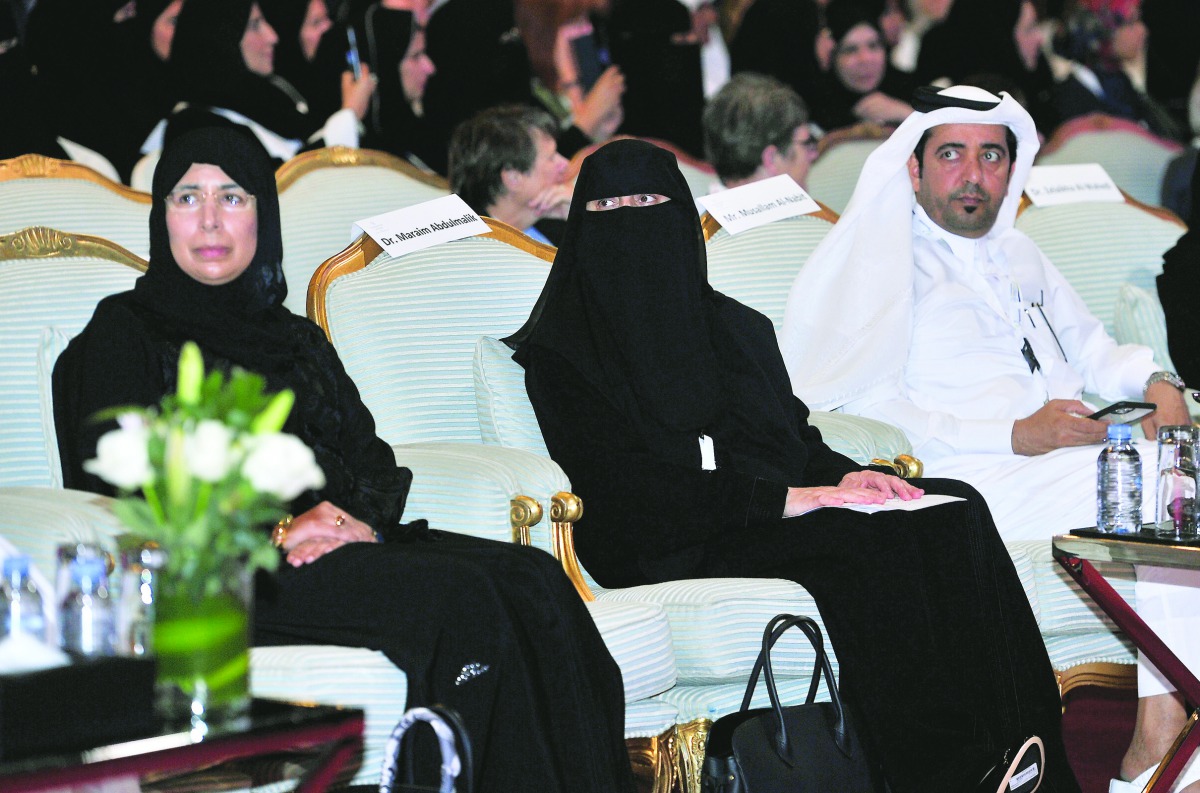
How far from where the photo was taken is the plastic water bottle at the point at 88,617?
1.89 metres

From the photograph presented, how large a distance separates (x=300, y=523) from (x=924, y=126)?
7.34 feet

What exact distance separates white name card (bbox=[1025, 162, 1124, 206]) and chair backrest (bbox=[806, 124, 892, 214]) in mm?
859

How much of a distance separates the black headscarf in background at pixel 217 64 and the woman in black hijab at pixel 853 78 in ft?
8.99

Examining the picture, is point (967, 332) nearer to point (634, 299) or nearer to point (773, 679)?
point (634, 299)

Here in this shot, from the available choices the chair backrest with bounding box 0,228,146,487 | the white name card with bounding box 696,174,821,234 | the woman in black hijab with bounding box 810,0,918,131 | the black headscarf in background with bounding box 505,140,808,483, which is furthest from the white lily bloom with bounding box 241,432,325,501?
the woman in black hijab with bounding box 810,0,918,131

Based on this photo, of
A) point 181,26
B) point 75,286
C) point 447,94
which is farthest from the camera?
point 447,94

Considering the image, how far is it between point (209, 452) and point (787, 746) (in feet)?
4.28

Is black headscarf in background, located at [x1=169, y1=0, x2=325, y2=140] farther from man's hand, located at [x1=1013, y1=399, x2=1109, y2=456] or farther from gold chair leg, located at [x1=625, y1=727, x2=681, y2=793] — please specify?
gold chair leg, located at [x1=625, y1=727, x2=681, y2=793]

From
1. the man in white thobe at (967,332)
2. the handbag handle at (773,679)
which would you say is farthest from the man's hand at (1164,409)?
the handbag handle at (773,679)

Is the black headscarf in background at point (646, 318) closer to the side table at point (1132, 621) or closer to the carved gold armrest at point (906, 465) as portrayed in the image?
the carved gold armrest at point (906, 465)

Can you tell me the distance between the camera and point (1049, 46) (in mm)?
8781

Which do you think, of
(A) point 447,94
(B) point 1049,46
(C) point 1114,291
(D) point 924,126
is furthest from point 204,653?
(B) point 1049,46

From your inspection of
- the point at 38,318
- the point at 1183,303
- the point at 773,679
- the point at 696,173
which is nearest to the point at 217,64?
the point at 696,173

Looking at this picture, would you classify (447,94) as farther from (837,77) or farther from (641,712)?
(641,712)
